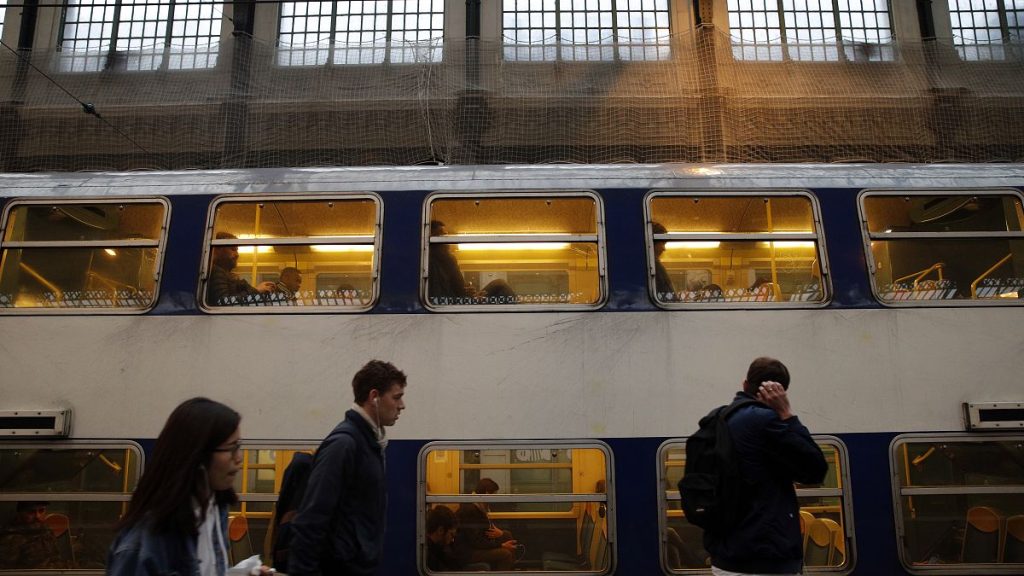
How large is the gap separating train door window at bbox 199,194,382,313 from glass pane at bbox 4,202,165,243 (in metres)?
0.57

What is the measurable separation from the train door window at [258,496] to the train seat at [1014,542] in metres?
5.18

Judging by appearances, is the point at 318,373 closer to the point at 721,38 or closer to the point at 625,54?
the point at 721,38

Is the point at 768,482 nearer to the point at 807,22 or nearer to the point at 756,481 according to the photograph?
the point at 756,481

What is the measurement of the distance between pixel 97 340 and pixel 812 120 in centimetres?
762

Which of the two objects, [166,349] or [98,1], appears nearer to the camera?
[166,349]

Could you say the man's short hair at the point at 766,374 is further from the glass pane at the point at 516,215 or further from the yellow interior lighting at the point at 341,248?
the yellow interior lighting at the point at 341,248

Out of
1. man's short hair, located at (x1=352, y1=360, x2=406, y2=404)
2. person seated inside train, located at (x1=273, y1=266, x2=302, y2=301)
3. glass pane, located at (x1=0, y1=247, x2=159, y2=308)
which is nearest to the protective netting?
person seated inside train, located at (x1=273, y1=266, x2=302, y2=301)

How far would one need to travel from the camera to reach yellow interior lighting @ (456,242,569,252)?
559cm

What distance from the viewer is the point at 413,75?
8875 mm

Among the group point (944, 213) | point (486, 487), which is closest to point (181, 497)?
point (486, 487)

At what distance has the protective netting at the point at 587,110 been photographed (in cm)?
809

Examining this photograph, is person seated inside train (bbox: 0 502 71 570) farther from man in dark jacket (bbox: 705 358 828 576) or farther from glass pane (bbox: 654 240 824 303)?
glass pane (bbox: 654 240 824 303)

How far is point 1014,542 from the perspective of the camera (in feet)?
17.2

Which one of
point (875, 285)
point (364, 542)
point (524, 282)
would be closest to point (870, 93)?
point (875, 285)
